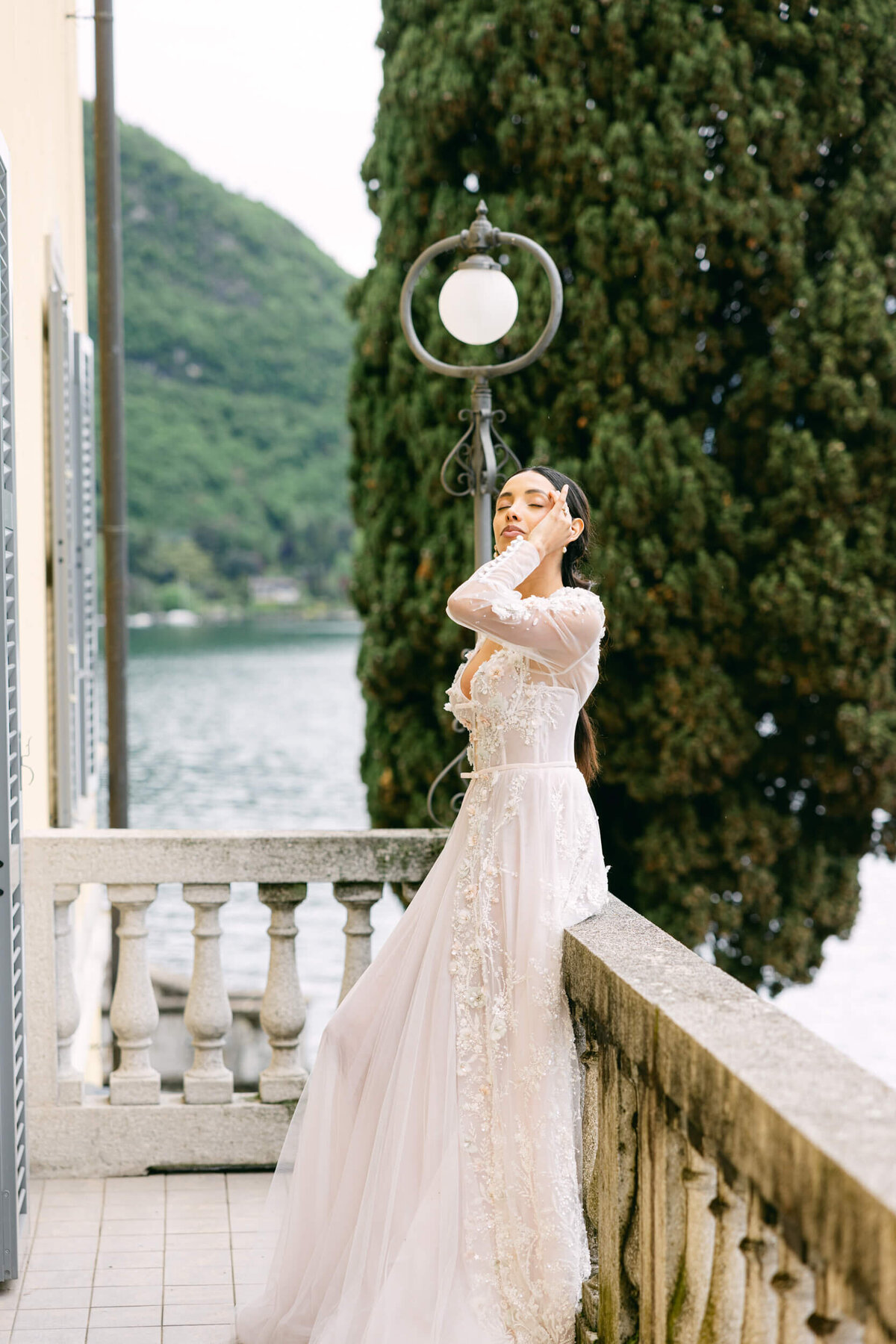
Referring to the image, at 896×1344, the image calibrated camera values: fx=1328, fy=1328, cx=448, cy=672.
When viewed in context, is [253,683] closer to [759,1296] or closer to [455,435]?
[455,435]

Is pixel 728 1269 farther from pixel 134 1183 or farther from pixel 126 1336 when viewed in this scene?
pixel 134 1183

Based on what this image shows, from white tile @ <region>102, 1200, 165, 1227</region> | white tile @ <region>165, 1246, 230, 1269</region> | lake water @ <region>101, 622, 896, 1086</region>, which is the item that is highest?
white tile @ <region>165, 1246, 230, 1269</region>

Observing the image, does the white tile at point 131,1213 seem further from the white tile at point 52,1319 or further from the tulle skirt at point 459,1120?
the tulle skirt at point 459,1120

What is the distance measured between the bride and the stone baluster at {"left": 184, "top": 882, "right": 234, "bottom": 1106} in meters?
1.01

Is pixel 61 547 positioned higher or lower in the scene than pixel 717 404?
lower

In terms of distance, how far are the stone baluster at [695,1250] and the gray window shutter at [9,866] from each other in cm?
187

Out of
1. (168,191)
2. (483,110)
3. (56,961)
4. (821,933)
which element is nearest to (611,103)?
(483,110)

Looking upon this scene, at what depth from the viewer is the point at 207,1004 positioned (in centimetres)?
412

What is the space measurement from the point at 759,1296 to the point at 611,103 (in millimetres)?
6661

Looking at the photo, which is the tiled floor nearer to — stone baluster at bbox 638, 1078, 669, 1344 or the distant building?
stone baluster at bbox 638, 1078, 669, 1344

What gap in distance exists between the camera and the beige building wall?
4340 millimetres

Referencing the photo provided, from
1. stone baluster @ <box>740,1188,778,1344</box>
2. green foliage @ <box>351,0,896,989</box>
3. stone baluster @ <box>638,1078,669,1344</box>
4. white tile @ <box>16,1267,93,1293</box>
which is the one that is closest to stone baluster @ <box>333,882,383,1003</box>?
white tile @ <box>16,1267,93,1293</box>

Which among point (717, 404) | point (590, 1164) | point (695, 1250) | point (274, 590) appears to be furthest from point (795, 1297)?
point (274, 590)

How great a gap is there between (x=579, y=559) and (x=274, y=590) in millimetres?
40574
